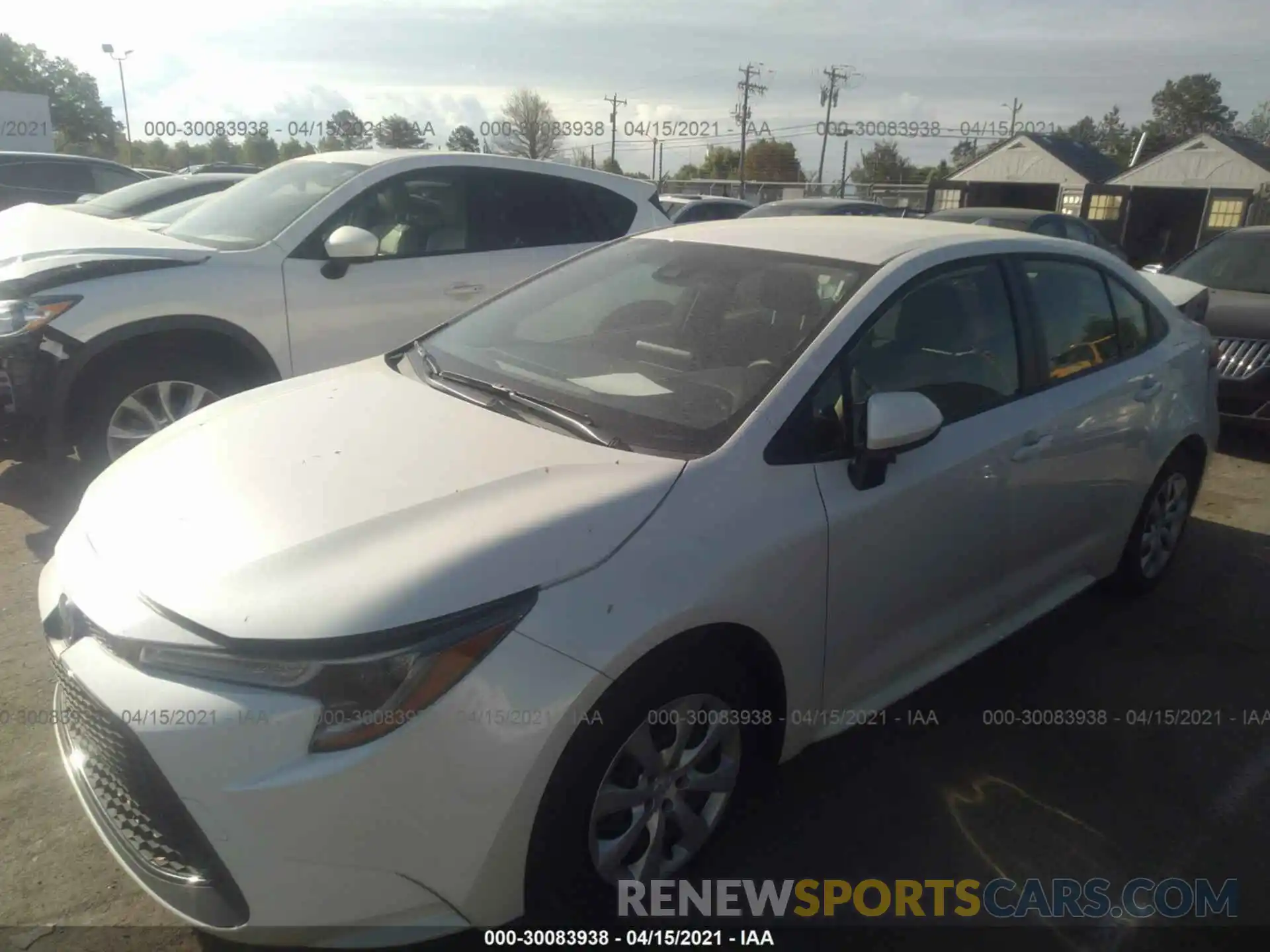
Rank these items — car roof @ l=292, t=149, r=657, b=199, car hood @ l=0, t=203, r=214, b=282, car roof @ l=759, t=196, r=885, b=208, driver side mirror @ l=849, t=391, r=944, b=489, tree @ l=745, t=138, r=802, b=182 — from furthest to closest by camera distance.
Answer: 1. tree @ l=745, t=138, r=802, b=182
2. car roof @ l=759, t=196, r=885, b=208
3. car roof @ l=292, t=149, r=657, b=199
4. car hood @ l=0, t=203, r=214, b=282
5. driver side mirror @ l=849, t=391, r=944, b=489

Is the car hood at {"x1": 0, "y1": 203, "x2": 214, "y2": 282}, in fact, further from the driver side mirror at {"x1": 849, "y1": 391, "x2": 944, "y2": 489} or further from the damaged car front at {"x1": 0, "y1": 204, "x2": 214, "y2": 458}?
the driver side mirror at {"x1": 849, "y1": 391, "x2": 944, "y2": 489}

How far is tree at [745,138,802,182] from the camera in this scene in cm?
5881

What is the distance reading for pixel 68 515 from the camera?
470 cm

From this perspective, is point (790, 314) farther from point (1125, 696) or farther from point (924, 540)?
point (1125, 696)

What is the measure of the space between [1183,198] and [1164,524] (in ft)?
88.5

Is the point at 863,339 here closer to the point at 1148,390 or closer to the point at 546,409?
the point at 546,409

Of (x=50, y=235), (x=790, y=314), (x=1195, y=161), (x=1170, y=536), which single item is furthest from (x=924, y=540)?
(x=1195, y=161)

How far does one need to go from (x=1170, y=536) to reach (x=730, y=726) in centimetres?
→ 304

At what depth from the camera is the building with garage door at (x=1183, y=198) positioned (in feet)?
80.2

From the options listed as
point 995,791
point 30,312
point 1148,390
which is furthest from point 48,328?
point 1148,390

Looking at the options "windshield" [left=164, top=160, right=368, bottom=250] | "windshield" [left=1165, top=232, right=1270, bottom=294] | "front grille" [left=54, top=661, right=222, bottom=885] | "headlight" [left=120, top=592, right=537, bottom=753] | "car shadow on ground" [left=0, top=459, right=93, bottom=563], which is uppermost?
"windshield" [left=164, top=160, right=368, bottom=250]

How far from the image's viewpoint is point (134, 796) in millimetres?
1941

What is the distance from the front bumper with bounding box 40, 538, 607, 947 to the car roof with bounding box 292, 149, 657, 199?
4242 mm

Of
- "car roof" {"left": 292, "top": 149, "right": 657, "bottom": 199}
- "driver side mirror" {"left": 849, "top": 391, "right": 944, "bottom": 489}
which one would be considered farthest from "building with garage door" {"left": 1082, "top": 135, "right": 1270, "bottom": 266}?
"driver side mirror" {"left": 849, "top": 391, "right": 944, "bottom": 489}
